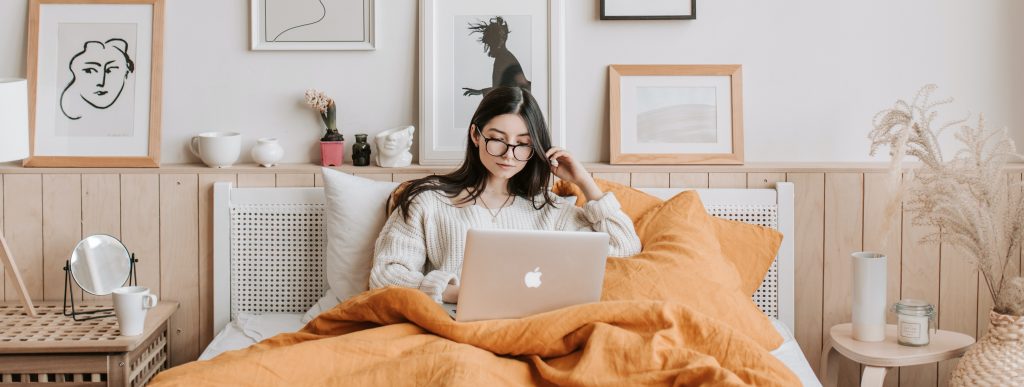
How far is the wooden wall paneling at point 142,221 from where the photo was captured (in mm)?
2904

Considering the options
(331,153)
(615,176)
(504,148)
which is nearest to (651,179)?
(615,176)

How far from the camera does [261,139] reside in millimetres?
3008

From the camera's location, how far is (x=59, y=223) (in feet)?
9.55

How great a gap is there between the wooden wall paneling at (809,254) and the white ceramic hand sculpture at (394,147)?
1.10 meters

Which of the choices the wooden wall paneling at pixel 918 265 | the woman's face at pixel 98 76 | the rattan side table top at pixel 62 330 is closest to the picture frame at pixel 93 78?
the woman's face at pixel 98 76

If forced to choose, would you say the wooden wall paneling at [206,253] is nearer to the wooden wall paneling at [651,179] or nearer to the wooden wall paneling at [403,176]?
the wooden wall paneling at [403,176]

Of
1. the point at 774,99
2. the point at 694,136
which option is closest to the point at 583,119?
the point at 694,136

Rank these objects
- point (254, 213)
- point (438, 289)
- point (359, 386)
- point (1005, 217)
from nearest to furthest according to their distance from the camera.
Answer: point (359, 386), point (438, 289), point (1005, 217), point (254, 213)

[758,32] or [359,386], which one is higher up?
[758,32]

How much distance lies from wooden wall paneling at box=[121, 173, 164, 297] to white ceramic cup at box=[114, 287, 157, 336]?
1.28 ft

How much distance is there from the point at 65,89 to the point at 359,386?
158cm

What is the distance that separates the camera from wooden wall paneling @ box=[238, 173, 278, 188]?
9.57ft

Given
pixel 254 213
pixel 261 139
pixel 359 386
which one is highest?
pixel 261 139

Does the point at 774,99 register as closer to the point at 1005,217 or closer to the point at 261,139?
the point at 1005,217
